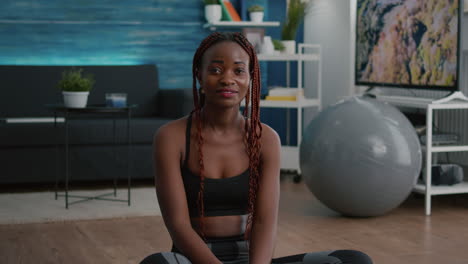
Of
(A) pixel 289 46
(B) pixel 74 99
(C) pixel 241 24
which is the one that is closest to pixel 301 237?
(B) pixel 74 99

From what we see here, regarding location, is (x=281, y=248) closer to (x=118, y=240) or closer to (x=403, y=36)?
(x=118, y=240)

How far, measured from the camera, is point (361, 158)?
370 cm

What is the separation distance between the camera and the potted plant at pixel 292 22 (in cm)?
571

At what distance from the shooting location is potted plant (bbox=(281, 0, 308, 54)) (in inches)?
225

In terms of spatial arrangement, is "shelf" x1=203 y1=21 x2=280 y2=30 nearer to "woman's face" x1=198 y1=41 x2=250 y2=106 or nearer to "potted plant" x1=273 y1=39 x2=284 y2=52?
"potted plant" x1=273 y1=39 x2=284 y2=52

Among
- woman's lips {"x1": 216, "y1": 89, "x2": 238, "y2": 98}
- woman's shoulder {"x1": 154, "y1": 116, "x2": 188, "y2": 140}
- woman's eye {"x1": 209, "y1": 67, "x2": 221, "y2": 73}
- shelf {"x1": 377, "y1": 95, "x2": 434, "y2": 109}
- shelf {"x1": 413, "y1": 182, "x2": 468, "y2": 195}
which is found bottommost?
shelf {"x1": 413, "y1": 182, "x2": 468, "y2": 195}

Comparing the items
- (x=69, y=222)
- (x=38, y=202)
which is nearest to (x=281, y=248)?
(x=69, y=222)

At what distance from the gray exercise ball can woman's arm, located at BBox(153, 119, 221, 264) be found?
2.07 metres

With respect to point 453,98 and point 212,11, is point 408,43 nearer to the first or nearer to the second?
point 453,98

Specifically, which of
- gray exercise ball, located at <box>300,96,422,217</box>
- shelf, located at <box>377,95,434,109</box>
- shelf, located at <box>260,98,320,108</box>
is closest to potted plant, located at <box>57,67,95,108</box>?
gray exercise ball, located at <box>300,96,422,217</box>

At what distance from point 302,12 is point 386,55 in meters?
1.03

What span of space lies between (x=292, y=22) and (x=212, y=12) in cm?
70

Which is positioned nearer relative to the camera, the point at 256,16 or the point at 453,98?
the point at 453,98

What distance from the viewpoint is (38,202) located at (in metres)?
4.43
